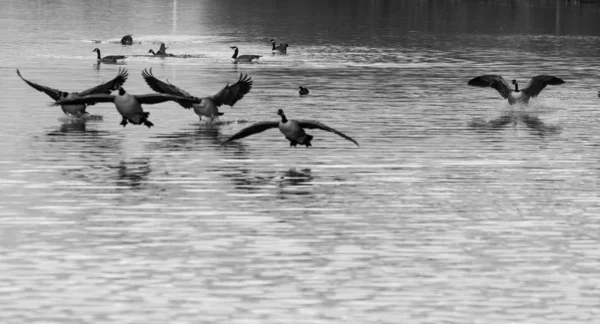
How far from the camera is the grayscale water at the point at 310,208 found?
17.8m

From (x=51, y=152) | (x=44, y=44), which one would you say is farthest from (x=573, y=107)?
(x=44, y=44)

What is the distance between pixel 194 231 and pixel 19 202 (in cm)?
390

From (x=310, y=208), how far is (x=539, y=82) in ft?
57.5

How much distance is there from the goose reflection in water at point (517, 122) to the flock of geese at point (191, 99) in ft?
3.29

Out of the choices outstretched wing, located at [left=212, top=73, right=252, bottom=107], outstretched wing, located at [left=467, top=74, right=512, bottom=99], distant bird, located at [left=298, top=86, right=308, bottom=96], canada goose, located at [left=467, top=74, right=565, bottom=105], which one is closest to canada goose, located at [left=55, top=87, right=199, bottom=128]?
outstretched wing, located at [left=212, top=73, right=252, bottom=107]

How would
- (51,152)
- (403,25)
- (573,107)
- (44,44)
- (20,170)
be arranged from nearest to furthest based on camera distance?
(20,170) < (51,152) < (573,107) < (44,44) < (403,25)

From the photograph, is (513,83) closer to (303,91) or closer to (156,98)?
(303,91)

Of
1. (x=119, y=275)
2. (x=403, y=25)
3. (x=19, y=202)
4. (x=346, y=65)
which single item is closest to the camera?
(x=119, y=275)

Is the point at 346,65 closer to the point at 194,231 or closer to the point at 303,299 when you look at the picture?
the point at 194,231

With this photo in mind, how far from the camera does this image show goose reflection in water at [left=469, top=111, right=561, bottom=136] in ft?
120

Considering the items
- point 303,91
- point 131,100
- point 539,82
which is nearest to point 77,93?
point 131,100

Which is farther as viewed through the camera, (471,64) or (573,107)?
(471,64)

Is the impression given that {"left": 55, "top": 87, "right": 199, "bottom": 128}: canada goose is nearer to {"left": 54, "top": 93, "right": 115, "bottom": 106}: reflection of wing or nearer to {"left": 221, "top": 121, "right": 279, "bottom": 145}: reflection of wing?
{"left": 54, "top": 93, "right": 115, "bottom": 106}: reflection of wing

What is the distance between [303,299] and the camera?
58.3 feet
